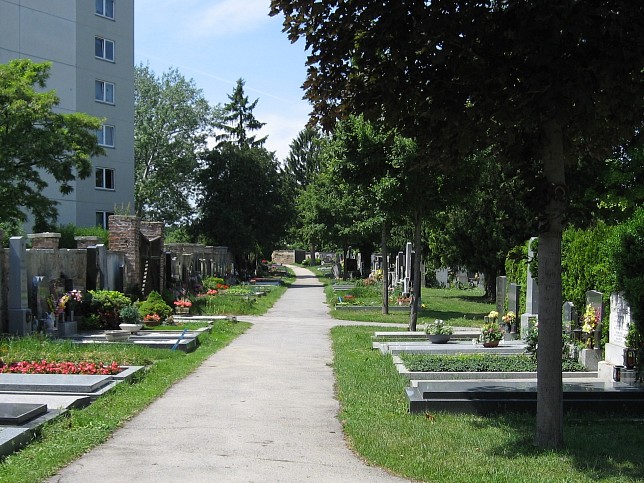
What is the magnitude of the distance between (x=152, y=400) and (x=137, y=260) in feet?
42.8

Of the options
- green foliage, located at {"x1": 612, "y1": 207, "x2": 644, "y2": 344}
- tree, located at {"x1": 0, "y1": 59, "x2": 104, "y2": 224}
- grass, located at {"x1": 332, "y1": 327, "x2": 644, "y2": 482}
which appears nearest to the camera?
grass, located at {"x1": 332, "y1": 327, "x2": 644, "y2": 482}

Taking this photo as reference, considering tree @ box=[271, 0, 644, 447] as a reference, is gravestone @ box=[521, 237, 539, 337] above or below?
below

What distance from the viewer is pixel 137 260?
2302cm

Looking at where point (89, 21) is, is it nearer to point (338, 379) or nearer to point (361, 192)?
point (361, 192)

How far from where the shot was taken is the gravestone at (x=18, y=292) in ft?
50.8

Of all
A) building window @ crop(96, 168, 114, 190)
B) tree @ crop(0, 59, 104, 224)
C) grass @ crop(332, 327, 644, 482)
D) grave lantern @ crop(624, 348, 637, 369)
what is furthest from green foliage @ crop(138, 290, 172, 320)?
building window @ crop(96, 168, 114, 190)

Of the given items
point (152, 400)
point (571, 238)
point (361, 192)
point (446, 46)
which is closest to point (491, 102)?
point (446, 46)

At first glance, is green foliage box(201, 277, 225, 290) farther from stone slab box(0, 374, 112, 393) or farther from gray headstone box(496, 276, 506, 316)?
stone slab box(0, 374, 112, 393)

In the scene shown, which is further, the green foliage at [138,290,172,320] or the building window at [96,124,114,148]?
the building window at [96,124,114,148]

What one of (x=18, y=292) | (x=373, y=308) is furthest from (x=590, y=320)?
(x=373, y=308)

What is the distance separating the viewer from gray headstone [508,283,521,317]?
61.2 ft

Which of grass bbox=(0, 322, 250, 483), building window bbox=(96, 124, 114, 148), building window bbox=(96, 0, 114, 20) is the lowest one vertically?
grass bbox=(0, 322, 250, 483)

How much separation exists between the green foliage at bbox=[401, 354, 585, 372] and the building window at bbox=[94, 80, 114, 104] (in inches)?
1342

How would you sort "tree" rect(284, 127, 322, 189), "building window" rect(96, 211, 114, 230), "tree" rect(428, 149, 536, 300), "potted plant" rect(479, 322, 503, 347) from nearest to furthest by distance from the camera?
"potted plant" rect(479, 322, 503, 347) < "tree" rect(428, 149, 536, 300) < "building window" rect(96, 211, 114, 230) < "tree" rect(284, 127, 322, 189)
